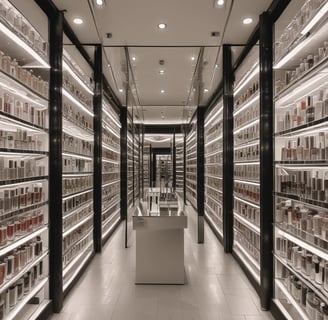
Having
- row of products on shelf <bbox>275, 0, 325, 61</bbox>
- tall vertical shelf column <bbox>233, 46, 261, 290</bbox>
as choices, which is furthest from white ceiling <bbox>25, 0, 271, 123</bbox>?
tall vertical shelf column <bbox>233, 46, 261, 290</bbox>

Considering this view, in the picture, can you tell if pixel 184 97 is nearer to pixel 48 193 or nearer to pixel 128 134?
pixel 128 134

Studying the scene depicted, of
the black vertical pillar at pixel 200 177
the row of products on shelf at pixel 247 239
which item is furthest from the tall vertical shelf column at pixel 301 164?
the black vertical pillar at pixel 200 177

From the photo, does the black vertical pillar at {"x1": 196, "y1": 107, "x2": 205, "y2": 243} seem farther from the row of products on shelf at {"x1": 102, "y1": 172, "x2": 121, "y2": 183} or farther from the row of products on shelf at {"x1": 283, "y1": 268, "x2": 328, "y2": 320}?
the row of products on shelf at {"x1": 283, "y1": 268, "x2": 328, "y2": 320}

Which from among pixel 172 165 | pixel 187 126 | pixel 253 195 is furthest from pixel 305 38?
pixel 172 165

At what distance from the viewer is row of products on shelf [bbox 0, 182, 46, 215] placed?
8.85 feet

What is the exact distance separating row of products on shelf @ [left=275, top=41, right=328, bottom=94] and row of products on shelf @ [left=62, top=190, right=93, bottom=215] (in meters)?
2.89

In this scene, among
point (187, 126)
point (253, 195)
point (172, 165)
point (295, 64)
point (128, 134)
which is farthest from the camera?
point (172, 165)

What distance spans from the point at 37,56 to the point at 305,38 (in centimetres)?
253

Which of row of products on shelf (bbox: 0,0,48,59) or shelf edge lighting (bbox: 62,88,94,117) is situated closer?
row of products on shelf (bbox: 0,0,48,59)

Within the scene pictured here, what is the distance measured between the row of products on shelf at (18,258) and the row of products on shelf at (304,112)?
276 centimetres

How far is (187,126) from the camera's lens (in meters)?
10.6

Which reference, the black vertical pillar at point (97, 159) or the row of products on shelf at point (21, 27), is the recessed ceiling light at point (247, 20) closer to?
the row of products on shelf at point (21, 27)

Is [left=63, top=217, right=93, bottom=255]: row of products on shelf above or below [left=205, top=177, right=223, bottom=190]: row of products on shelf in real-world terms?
below

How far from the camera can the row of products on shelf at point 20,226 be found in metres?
2.65
